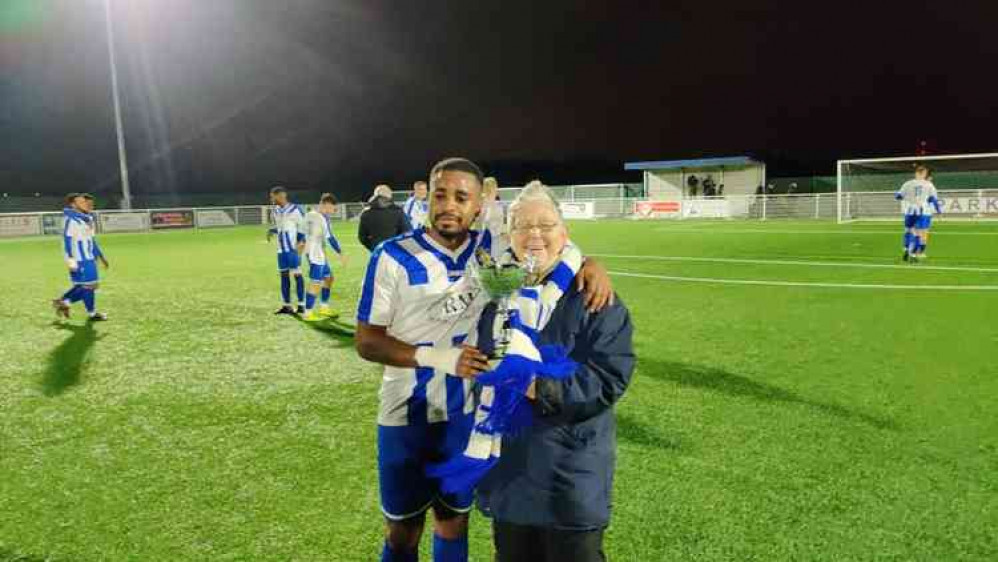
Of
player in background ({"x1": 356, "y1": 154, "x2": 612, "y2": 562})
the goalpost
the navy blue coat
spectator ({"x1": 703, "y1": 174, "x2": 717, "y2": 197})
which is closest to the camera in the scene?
the navy blue coat

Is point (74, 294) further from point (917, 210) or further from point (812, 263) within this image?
point (917, 210)


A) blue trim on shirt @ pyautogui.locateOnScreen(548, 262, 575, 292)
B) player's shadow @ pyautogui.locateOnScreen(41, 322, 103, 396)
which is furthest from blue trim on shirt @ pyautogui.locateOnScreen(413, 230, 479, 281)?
player's shadow @ pyautogui.locateOnScreen(41, 322, 103, 396)

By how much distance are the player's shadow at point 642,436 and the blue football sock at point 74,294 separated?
10.0 m

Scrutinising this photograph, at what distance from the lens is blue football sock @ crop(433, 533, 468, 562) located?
10.00ft

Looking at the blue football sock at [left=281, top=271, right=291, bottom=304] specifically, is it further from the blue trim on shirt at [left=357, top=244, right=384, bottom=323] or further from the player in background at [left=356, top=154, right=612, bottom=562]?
the blue trim on shirt at [left=357, top=244, right=384, bottom=323]

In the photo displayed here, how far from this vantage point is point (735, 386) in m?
6.65

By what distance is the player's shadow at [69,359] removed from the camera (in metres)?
7.39

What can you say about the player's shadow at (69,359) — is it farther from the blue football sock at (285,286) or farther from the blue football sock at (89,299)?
the blue football sock at (285,286)

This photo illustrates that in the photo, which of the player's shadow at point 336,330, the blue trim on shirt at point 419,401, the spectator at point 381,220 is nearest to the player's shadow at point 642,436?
the blue trim on shirt at point 419,401

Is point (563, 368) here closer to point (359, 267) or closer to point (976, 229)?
point (359, 267)

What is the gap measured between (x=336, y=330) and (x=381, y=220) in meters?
1.81

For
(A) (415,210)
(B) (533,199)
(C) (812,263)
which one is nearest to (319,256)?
(A) (415,210)

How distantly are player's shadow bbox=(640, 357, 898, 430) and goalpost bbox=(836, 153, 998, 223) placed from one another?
2597 cm

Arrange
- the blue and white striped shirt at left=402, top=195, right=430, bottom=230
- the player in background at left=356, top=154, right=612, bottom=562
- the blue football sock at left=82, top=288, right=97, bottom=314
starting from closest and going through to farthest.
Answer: the player in background at left=356, top=154, right=612, bottom=562 → the blue football sock at left=82, top=288, right=97, bottom=314 → the blue and white striped shirt at left=402, top=195, right=430, bottom=230
